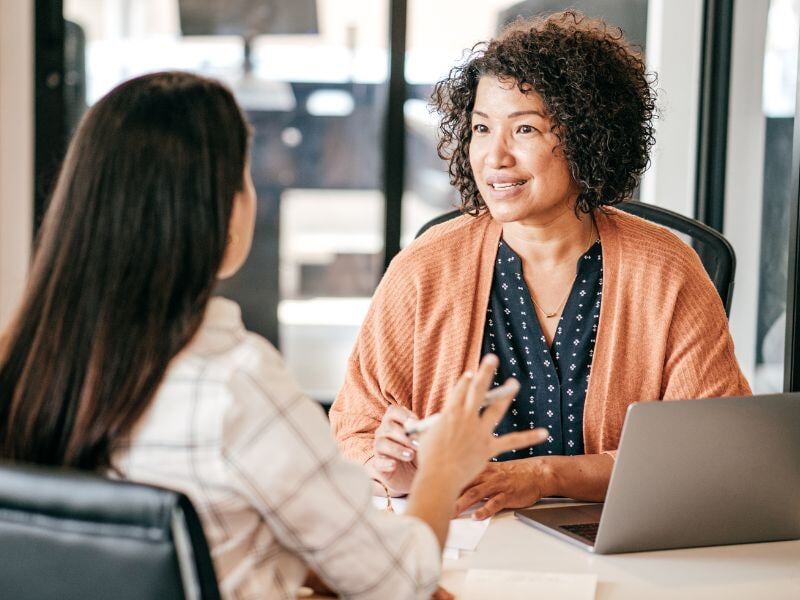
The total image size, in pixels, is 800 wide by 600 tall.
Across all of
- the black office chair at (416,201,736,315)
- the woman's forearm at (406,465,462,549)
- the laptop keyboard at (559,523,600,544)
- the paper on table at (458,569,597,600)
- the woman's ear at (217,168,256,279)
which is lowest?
the laptop keyboard at (559,523,600,544)

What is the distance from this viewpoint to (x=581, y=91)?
73.7 inches

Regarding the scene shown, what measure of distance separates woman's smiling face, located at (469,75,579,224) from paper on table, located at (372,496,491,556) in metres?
0.59

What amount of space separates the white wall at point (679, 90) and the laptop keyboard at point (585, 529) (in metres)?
2.35

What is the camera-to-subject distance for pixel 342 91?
3.96 meters

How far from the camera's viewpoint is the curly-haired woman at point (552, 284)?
177cm

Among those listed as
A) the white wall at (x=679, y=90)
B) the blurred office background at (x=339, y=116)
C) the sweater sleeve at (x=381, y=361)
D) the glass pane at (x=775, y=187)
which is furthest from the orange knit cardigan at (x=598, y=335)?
the white wall at (x=679, y=90)

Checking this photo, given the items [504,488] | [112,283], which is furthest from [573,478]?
[112,283]

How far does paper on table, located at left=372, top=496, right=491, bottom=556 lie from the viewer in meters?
1.37

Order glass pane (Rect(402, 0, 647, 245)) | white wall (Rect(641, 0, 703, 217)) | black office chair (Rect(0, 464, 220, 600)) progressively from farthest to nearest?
glass pane (Rect(402, 0, 647, 245)), white wall (Rect(641, 0, 703, 217)), black office chair (Rect(0, 464, 220, 600))

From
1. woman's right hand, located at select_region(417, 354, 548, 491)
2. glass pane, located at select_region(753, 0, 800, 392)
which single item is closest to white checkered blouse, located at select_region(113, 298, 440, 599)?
woman's right hand, located at select_region(417, 354, 548, 491)

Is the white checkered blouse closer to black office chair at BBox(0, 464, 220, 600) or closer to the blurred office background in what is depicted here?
black office chair at BBox(0, 464, 220, 600)

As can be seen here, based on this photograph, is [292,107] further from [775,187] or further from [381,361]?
[381,361]

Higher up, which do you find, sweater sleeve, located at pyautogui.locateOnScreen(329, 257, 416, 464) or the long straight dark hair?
the long straight dark hair

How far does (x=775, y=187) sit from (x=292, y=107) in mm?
1776
